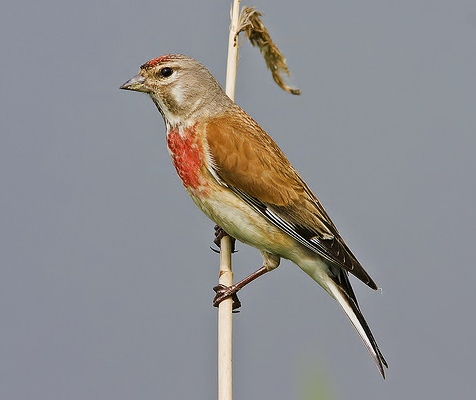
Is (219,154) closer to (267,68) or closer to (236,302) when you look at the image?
(267,68)

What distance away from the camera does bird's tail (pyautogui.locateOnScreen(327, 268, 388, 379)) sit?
2567 mm

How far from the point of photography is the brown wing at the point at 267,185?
2.72m

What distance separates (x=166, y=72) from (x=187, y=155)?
29 cm

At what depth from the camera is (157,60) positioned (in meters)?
2.73

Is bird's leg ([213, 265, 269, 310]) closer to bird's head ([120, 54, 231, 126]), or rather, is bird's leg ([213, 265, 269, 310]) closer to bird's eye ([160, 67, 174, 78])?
bird's head ([120, 54, 231, 126])

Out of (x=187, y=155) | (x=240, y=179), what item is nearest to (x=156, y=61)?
(x=187, y=155)

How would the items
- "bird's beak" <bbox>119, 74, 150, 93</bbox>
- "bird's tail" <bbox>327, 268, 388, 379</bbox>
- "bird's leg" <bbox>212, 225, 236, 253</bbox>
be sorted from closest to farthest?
"bird's tail" <bbox>327, 268, 388, 379</bbox>
"bird's beak" <bbox>119, 74, 150, 93</bbox>
"bird's leg" <bbox>212, 225, 236, 253</bbox>

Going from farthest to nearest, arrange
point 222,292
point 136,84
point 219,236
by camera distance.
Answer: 1. point 219,236
2. point 136,84
3. point 222,292

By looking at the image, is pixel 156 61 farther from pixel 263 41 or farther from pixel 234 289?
pixel 234 289

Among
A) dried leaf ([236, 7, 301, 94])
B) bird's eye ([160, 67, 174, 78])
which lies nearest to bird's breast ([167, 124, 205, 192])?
bird's eye ([160, 67, 174, 78])

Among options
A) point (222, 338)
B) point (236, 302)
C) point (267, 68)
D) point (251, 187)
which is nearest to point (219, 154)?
point (251, 187)

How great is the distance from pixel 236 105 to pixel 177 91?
0.23 metres

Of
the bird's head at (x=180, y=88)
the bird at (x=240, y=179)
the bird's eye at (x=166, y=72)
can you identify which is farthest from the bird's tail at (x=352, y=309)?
the bird's eye at (x=166, y=72)

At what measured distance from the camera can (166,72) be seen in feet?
9.02
